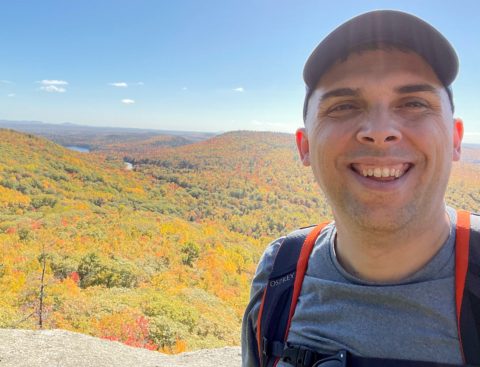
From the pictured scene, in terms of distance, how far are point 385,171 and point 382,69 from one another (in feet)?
1.02

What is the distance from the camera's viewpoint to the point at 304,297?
121cm

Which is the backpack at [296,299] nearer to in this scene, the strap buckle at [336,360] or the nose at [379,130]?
the strap buckle at [336,360]

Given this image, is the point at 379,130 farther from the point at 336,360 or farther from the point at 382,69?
the point at 336,360

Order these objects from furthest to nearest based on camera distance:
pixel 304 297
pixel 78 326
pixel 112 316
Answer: pixel 112 316, pixel 78 326, pixel 304 297

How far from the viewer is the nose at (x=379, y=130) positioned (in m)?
0.99

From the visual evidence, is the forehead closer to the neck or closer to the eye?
the eye

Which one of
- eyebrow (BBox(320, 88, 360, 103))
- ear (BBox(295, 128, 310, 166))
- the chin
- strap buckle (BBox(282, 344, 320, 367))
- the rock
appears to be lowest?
the rock

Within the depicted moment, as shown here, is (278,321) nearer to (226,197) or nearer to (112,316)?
(112,316)

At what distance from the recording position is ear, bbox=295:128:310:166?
52.4 inches

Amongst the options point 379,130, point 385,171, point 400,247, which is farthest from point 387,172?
point 400,247

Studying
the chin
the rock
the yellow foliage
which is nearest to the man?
the chin

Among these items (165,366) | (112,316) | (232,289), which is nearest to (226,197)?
(232,289)

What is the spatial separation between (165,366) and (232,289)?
14.5 meters

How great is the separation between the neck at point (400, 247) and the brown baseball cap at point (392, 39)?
1.40ft
